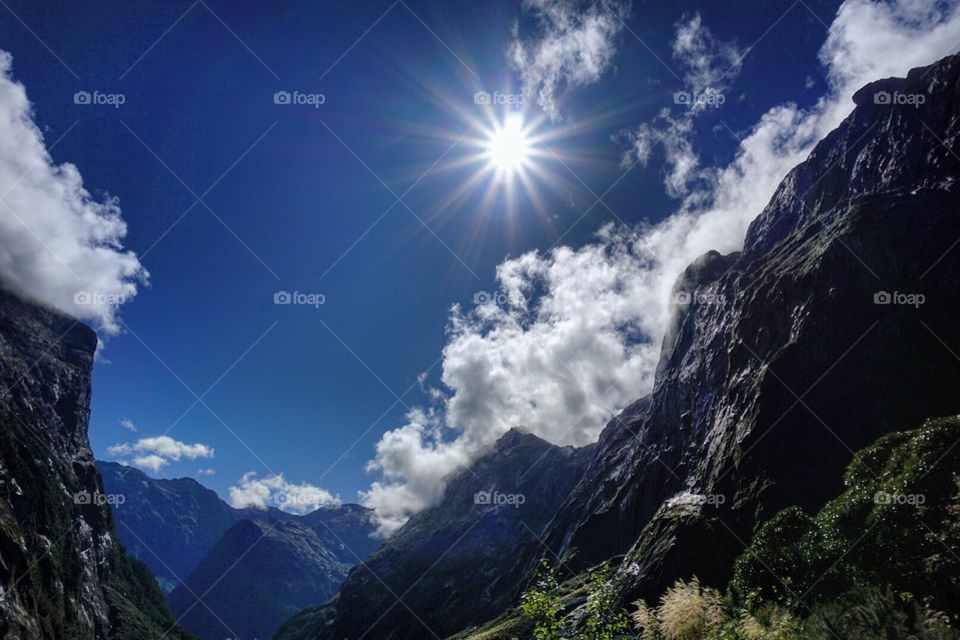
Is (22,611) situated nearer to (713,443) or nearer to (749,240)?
(713,443)

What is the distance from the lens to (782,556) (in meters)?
28.2

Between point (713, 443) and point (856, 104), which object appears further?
point (856, 104)

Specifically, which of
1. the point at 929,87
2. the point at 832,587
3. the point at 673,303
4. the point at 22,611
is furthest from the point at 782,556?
the point at 22,611

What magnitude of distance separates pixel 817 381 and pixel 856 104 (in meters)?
107
